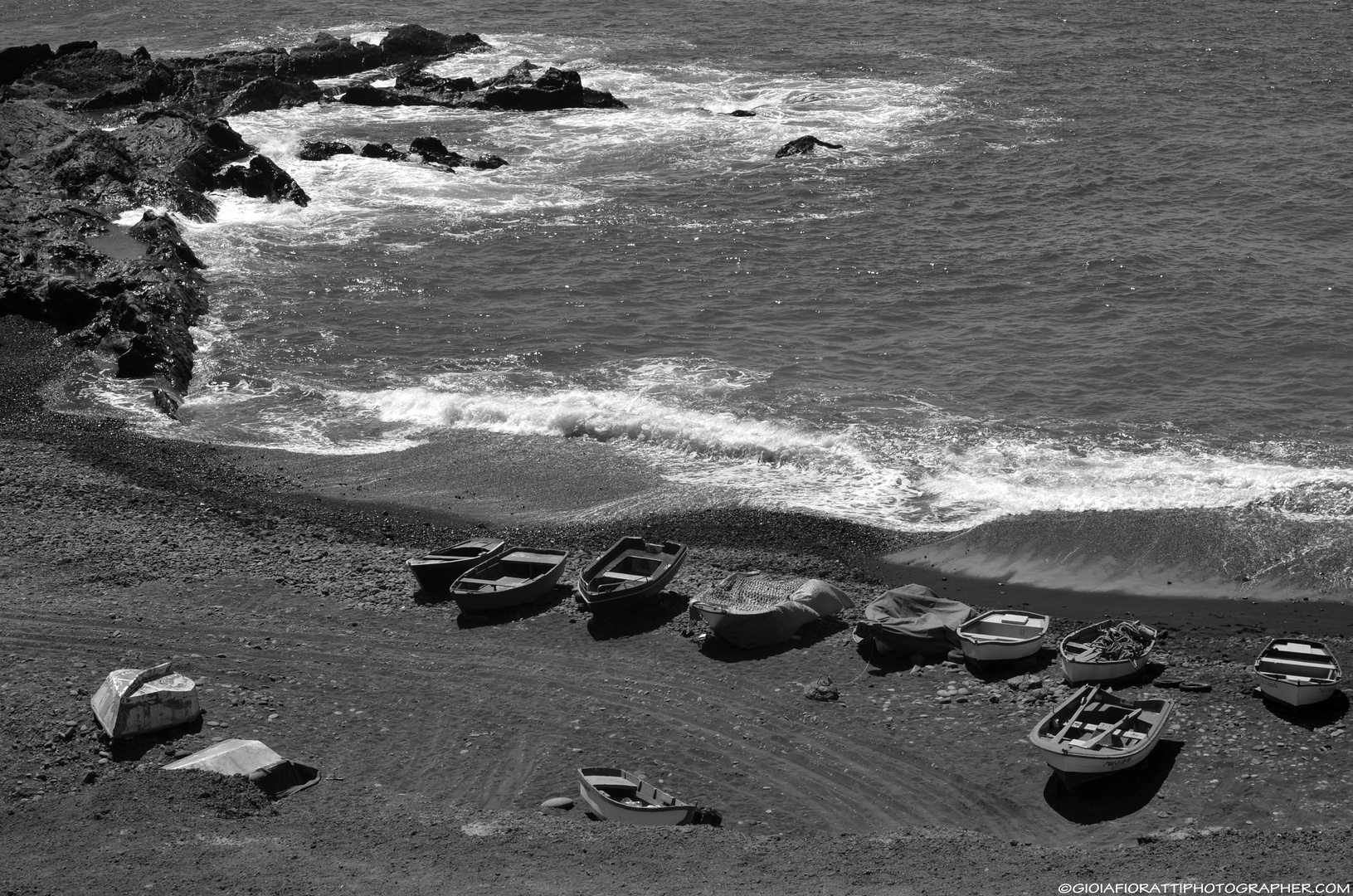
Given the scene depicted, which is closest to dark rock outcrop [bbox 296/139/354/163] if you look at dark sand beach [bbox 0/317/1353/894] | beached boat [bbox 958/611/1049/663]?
dark sand beach [bbox 0/317/1353/894]

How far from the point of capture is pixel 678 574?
25.6 metres

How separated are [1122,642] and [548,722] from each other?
9.31 meters

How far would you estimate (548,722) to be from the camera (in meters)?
21.0

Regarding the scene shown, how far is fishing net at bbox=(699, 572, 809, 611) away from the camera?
77.3ft

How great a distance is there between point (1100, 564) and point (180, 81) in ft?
172

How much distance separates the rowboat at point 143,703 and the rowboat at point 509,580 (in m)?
5.28

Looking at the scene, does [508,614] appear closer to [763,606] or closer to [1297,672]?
[763,606]

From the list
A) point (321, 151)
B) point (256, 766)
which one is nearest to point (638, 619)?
point (256, 766)

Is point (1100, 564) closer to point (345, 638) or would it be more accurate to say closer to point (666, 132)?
point (345, 638)

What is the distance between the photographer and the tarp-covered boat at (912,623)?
2242cm

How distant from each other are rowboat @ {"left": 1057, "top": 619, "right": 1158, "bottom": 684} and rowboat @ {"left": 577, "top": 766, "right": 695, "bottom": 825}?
6.81 meters

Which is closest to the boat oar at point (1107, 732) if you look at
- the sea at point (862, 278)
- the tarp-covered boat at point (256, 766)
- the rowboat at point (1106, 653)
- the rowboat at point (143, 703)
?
the rowboat at point (1106, 653)

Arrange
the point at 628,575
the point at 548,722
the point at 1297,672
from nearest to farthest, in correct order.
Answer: the point at 1297,672
the point at 548,722
the point at 628,575

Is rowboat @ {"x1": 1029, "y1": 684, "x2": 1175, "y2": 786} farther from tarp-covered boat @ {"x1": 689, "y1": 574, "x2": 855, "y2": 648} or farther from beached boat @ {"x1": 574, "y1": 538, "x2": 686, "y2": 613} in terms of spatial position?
beached boat @ {"x1": 574, "y1": 538, "x2": 686, "y2": 613}
